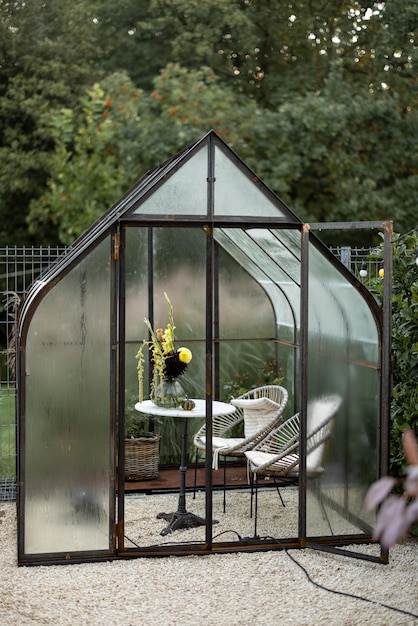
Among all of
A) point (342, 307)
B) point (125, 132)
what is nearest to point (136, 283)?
point (342, 307)

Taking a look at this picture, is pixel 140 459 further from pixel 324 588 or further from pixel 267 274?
pixel 324 588

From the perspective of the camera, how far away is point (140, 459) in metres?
8.09

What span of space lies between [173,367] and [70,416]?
1357 millimetres

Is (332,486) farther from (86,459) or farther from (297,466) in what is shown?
(86,459)

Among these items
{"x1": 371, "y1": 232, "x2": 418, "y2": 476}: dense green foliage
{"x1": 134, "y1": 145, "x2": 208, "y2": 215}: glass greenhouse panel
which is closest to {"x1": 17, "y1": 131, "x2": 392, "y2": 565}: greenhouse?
{"x1": 134, "y1": 145, "x2": 208, "y2": 215}: glass greenhouse panel

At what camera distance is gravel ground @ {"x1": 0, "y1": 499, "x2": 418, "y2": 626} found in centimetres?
500

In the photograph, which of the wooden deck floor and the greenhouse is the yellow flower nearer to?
the greenhouse

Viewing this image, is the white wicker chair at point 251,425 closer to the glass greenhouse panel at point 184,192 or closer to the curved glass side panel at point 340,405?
the curved glass side panel at point 340,405

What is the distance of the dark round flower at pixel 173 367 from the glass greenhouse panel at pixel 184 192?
1.47m

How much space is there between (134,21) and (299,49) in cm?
285

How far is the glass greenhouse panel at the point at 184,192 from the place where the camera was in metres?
5.93

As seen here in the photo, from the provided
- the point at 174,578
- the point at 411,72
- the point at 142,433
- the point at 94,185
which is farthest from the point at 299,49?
the point at 174,578

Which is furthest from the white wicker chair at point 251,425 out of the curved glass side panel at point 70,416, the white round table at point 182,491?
the curved glass side panel at point 70,416

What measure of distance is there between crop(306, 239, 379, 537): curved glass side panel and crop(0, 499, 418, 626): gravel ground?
0.31 metres
